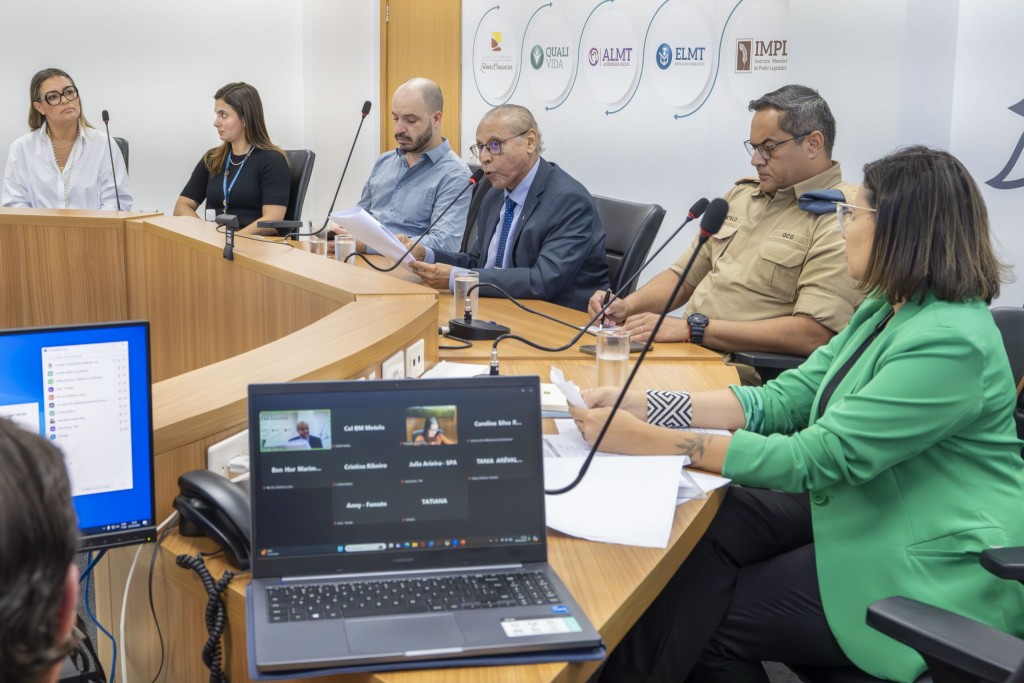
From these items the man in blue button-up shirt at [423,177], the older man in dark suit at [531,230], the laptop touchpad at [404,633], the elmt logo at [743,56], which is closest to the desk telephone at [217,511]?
the laptop touchpad at [404,633]

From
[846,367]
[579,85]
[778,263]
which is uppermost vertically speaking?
[579,85]

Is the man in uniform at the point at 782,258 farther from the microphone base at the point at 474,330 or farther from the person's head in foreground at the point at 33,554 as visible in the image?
the person's head in foreground at the point at 33,554

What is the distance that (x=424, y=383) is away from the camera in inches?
44.1

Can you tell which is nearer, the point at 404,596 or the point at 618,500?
the point at 404,596

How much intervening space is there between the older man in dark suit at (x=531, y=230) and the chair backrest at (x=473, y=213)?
0.92ft

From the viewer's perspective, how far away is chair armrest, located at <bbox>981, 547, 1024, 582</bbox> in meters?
1.28

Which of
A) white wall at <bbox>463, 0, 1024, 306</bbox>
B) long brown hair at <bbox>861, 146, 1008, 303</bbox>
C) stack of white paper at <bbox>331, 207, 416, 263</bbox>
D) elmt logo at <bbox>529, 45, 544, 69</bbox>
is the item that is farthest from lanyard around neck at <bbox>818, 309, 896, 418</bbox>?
elmt logo at <bbox>529, 45, 544, 69</bbox>

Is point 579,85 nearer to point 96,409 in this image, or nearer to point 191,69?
point 191,69

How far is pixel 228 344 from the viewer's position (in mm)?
2713

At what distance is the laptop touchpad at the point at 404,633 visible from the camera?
0.95 metres

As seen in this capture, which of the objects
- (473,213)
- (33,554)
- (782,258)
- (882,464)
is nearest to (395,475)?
(33,554)

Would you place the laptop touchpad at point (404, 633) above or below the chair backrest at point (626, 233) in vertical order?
below

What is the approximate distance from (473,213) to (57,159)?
80.9 inches

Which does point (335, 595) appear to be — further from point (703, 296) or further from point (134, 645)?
point (703, 296)
